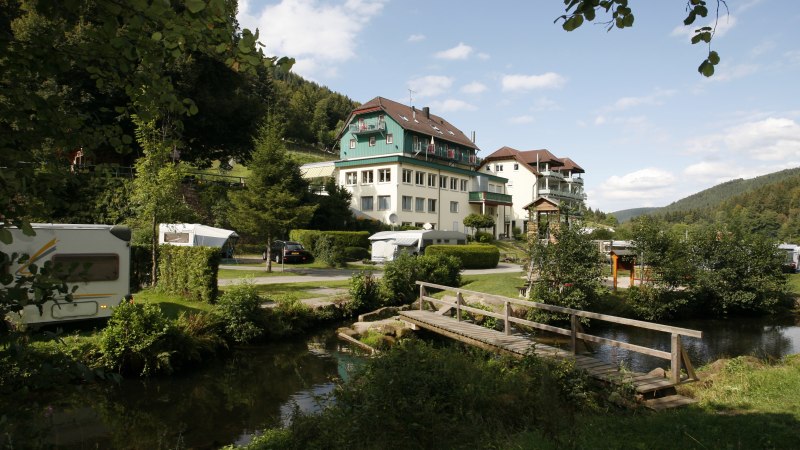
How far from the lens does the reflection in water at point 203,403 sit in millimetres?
8102

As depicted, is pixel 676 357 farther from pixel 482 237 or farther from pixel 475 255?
pixel 482 237

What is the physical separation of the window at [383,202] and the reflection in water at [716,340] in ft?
92.7

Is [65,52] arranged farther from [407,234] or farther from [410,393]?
[407,234]

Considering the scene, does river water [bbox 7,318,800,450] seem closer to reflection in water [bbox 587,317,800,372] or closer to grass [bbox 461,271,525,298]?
reflection in water [bbox 587,317,800,372]

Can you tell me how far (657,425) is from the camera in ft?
19.3

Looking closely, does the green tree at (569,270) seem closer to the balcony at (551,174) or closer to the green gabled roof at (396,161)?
the green gabled roof at (396,161)

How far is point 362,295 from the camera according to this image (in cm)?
1788

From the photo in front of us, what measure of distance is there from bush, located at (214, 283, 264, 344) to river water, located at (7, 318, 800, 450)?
1.41 ft

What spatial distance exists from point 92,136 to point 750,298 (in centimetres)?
2407

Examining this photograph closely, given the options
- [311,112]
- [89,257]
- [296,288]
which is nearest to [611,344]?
[89,257]

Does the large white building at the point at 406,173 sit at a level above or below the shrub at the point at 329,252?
above

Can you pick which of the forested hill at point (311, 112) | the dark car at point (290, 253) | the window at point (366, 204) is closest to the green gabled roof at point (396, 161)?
the window at point (366, 204)

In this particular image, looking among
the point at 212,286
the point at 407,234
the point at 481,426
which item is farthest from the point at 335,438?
the point at 407,234

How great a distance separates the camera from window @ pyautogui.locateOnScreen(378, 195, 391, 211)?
44312 mm
